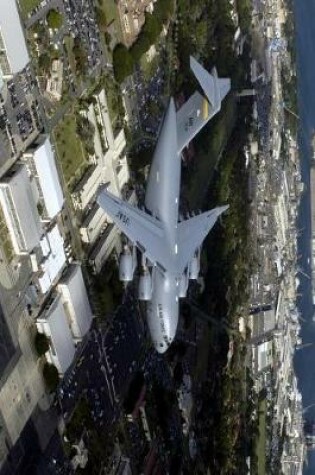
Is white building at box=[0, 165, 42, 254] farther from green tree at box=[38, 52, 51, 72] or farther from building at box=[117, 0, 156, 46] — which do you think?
building at box=[117, 0, 156, 46]

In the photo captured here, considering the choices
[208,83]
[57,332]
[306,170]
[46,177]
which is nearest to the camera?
[46,177]

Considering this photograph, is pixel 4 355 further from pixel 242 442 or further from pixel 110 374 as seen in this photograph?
pixel 242 442

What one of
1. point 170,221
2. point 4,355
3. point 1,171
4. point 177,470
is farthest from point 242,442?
point 1,171

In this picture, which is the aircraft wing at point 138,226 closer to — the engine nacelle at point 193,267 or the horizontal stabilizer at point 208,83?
the engine nacelle at point 193,267

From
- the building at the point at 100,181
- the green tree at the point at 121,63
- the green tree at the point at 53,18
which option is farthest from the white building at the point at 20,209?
the green tree at the point at 121,63

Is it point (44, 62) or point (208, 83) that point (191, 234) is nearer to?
point (208, 83)

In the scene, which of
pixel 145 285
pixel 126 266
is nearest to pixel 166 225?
pixel 126 266

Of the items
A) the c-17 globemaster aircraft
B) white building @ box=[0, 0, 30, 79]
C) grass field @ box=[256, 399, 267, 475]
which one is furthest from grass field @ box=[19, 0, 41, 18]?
grass field @ box=[256, 399, 267, 475]
